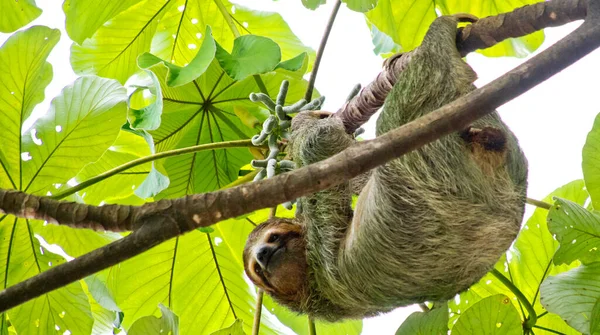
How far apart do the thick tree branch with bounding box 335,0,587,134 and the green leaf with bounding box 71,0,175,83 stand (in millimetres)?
1701

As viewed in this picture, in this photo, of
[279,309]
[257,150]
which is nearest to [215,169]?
[257,150]

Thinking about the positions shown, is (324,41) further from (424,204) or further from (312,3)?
(424,204)

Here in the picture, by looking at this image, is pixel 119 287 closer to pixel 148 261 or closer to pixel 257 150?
pixel 148 261

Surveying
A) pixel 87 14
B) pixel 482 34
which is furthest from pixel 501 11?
pixel 87 14

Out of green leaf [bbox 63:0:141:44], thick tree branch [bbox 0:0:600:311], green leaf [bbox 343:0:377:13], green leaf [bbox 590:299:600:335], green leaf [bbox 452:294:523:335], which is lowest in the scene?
green leaf [bbox 590:299:600:335]

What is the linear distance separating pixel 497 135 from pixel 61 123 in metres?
2.10

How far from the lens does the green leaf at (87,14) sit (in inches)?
151

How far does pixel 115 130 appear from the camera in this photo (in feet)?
10.9

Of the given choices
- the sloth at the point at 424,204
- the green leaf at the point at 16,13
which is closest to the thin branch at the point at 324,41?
the sloth at the point at 424,204

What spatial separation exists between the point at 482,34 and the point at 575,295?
4.24 ft

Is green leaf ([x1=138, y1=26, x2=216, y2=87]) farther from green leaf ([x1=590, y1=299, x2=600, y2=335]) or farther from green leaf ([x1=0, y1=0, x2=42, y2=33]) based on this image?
green leaf ([x1=590, y1=299, x2=600, y2=335])

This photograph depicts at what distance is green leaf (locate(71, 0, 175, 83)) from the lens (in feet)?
14.6

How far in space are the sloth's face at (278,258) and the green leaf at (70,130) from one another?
1.04 meters

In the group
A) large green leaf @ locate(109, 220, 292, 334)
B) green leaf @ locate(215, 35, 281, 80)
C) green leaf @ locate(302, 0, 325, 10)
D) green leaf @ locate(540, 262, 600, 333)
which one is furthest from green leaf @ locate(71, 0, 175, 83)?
green leaf @ locate(540, 262, 600, 333)
